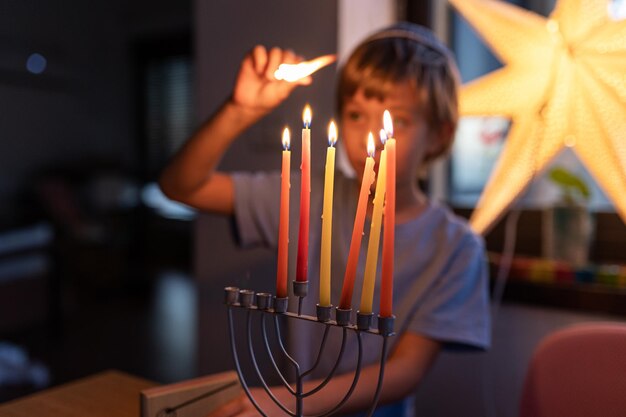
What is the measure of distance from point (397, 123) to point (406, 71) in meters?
0.07

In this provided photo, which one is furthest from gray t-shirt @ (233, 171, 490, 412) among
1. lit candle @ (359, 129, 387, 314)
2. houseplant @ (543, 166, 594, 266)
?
houseplant @ (543, 166, 594, 266)

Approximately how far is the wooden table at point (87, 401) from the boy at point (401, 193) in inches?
8.4

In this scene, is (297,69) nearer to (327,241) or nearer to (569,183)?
(327,241)

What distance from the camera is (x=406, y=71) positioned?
725 mm

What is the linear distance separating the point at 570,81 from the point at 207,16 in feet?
2.76

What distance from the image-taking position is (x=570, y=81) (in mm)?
886

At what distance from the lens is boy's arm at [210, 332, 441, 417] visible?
1.66 ft

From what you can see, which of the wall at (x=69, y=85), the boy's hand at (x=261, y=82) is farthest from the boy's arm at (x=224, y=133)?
the wall at (x=69, y=85)

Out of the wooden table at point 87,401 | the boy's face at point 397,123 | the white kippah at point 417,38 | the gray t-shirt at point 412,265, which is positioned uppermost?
the white kippah at point 417,38

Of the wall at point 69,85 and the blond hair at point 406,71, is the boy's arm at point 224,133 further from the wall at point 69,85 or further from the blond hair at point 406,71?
the wall at point 69,85

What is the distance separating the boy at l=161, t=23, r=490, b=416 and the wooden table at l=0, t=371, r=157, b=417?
0.21 metres

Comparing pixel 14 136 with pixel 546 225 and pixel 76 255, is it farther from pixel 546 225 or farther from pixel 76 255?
pixel 546 225

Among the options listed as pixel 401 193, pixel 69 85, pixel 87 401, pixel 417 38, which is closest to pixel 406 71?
pixel 417 38

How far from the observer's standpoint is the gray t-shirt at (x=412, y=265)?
691mm
